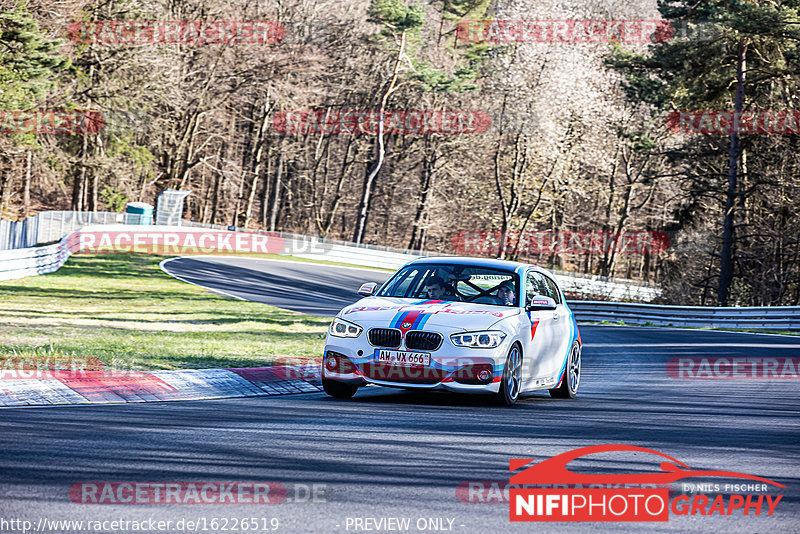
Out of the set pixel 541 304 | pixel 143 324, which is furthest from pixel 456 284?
pixel 143 324

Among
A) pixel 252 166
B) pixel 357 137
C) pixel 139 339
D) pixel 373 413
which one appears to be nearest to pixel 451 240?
pixel 357 137

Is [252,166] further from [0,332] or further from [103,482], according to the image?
[103,482]

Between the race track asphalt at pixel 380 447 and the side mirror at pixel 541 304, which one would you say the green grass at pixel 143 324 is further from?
the side mirror at pixel 541 304

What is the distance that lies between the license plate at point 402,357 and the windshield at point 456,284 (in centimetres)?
127

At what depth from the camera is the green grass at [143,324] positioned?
12.5m

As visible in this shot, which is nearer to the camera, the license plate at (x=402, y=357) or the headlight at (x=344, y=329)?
the license plate at (x=402, y=357)

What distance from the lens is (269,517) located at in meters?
5.06

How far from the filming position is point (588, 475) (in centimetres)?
639

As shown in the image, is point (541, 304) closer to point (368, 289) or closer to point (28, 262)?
point (368, 289)

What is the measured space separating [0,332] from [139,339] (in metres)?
1.96

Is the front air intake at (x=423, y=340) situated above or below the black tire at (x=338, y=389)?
above

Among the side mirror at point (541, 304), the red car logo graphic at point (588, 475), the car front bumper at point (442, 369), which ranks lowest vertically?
the red car logo graphic at point (588, 475)

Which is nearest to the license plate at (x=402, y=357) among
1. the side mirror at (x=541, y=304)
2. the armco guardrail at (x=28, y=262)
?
the side mirror at (x=541, y=304)

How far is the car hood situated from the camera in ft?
32.7
